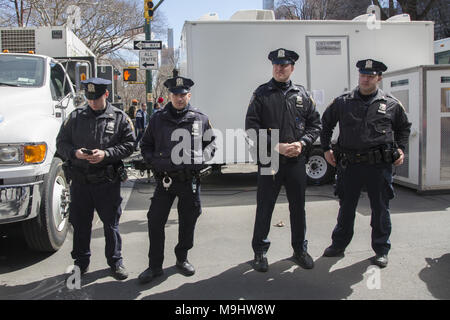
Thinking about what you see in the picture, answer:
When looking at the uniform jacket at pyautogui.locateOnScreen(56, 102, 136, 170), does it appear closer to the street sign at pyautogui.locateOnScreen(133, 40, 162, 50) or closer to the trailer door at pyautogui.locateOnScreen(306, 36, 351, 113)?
the trailer door at pyautogui.locateOnScreen(306, 36, 351, 113)

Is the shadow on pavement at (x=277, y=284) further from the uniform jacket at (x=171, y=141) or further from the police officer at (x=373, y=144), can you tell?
the uniform jacket at (x=171, y=141)

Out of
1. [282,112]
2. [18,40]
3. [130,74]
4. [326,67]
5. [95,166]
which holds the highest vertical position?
[130,74]

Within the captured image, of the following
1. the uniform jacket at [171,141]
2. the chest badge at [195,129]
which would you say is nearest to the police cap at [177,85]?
the uniform jacket at [171,141]

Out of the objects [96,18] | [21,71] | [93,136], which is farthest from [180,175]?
[96,18]

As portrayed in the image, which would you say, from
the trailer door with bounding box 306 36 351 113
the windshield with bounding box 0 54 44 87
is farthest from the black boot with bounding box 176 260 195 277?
the trailer door with bounding box 306 36 351 113

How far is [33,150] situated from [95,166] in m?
0.75

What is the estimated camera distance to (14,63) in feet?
17.7

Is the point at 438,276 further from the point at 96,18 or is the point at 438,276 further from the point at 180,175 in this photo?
the point at 96,18

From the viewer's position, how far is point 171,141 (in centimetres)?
389

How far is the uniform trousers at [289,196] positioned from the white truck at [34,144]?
2.26 m

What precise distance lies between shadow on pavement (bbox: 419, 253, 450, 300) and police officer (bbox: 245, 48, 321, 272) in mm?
1071
